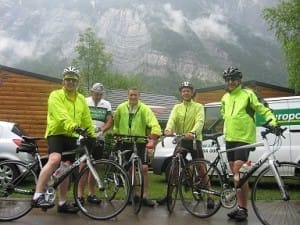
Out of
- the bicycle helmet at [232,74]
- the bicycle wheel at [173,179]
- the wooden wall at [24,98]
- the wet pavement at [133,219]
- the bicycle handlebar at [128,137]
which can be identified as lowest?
the wet pavement at [133,219]

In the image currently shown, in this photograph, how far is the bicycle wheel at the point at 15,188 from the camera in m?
6.78

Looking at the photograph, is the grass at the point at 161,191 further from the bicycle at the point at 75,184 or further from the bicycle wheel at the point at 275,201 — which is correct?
the bicycle at the point at 75,184

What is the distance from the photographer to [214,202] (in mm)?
7191

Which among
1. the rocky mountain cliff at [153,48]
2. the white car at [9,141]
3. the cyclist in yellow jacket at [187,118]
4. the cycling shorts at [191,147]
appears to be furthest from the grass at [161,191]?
the rocky mountain cliff at [153,48]

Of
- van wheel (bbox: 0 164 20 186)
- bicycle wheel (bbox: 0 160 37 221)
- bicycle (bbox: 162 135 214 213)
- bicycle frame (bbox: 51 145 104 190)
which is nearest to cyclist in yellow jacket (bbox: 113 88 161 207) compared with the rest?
bicycle (bbox: 162 135 214 213)

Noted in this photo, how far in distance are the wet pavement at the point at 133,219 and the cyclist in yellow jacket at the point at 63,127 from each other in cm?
26

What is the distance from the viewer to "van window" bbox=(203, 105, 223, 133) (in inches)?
476

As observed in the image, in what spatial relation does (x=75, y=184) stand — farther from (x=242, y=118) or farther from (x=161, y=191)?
(x=161, y=191)

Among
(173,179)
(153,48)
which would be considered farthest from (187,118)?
(153,48)

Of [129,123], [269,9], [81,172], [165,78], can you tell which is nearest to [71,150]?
[81,172]

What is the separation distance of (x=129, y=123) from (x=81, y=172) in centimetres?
158

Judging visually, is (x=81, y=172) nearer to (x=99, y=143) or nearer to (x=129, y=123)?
(x=99, y=143)

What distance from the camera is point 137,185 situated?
23.6 ft

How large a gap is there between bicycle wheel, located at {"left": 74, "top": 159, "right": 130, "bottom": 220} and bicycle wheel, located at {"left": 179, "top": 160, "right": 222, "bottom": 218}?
1.00m
